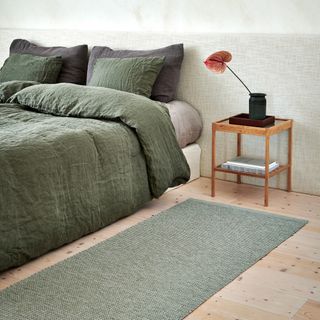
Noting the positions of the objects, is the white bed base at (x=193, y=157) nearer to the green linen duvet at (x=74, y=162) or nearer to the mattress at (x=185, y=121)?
the mattress at (x=185, y=121)

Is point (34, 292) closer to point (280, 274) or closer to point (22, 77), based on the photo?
point (280, 274)

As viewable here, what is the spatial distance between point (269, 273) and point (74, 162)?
1.08 metres

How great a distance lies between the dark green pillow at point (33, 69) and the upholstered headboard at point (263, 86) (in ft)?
1.92

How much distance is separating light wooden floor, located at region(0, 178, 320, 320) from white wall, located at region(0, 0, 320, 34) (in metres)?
1.09

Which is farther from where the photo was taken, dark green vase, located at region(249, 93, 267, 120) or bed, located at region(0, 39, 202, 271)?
dark green vase, located at region(249, 93, 267, 120)

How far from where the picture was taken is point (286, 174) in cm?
415

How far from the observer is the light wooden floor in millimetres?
2514

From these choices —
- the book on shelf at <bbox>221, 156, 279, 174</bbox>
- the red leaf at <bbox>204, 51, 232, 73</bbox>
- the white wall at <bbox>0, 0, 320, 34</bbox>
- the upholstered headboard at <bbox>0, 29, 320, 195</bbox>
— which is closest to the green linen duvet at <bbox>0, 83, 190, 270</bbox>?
the book on shelf at <bbox>221, 156, 279, 174</bbox>

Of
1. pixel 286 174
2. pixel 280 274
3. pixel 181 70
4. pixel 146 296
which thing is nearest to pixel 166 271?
pixel 146 296

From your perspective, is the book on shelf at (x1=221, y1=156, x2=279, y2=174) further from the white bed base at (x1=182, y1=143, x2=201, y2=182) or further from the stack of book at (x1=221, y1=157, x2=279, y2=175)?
the white bed base at (x1=182, y1=143, x2=201, y2=182)

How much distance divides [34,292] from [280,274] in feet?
3.45

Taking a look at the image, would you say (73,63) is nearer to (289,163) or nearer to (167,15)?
(167,15)

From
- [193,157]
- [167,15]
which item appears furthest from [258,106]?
[167,15]

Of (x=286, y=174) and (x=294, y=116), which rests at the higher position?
(x=294, y=116)
